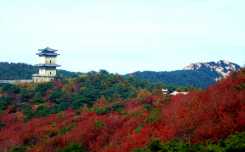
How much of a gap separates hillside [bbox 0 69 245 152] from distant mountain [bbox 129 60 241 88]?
44104mm

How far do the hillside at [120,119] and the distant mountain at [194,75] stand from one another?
44104 millimetres

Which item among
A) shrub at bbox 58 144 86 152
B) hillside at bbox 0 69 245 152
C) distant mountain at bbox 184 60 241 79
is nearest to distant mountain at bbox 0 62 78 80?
hillside at bbox 0 69 245 152

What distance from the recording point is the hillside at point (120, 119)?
25188mm

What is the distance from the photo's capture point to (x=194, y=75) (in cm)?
11531

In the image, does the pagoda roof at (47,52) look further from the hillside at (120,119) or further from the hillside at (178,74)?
the hillside at (178,74)

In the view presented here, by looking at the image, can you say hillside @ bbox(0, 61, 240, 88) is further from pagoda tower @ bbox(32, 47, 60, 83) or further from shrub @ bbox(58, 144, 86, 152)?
shrub @ bbox(58, 144, 86, 152)

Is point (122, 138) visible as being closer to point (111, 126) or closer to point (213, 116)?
point (111, 126)

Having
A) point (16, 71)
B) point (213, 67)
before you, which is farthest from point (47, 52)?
point (213, 67)

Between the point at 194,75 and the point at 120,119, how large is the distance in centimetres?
7828

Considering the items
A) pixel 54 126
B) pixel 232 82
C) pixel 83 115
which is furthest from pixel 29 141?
pixel 232 82

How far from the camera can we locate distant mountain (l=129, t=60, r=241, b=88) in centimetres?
10788

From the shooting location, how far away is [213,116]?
27578 millimetres

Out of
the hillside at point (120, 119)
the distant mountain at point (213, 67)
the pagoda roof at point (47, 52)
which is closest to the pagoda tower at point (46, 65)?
the pagoda roof at point (47, 52)

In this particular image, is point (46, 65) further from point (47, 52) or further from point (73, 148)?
point (73, 148)
